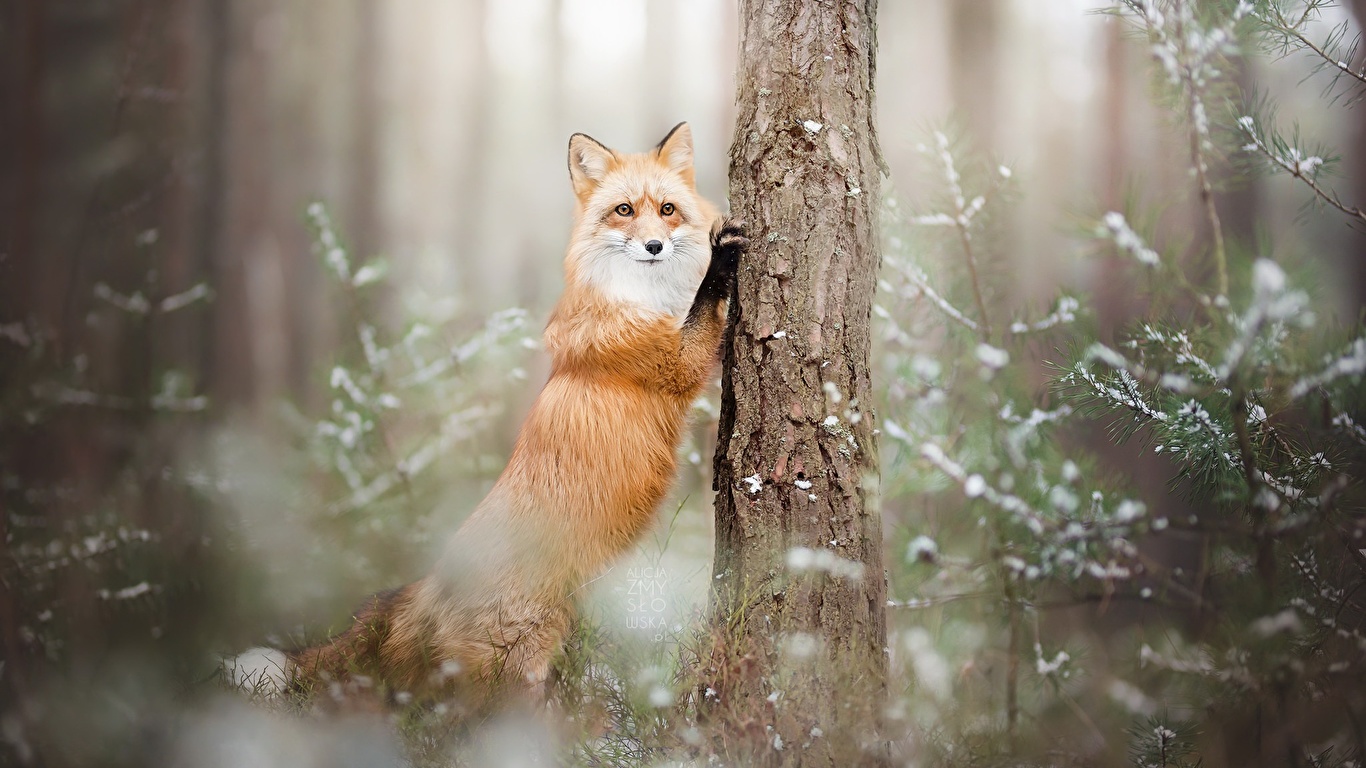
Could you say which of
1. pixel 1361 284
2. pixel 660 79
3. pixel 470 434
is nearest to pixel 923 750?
pixel 1361 284

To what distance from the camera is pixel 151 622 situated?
Answer: 8.60ft

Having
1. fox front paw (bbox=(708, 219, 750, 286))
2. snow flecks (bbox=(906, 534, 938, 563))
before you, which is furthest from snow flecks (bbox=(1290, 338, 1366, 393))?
fox front paw (bbox=(708, 219, 750, 286))

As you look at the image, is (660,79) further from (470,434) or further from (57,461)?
(57,461)

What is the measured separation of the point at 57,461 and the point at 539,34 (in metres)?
2.52

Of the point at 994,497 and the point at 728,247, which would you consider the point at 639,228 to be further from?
the point at 994,497

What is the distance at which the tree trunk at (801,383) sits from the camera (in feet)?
5.11

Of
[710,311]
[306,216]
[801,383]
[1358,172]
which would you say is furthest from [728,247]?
[306,216]

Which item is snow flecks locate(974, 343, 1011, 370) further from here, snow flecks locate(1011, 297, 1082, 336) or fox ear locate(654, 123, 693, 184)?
fox ear locate(654, 123, 693, 184)

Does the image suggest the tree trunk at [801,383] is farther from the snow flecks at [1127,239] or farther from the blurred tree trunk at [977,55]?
the blurred tree trunk at [977,55]

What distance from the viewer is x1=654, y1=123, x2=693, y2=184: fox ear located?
2.15 meters

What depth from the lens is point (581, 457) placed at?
1.92 meters

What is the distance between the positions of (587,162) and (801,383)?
0.95 metres

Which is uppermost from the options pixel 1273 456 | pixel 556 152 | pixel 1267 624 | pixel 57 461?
pixel 556 152

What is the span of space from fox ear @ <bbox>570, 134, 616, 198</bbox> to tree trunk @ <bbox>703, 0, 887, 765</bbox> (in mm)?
498
